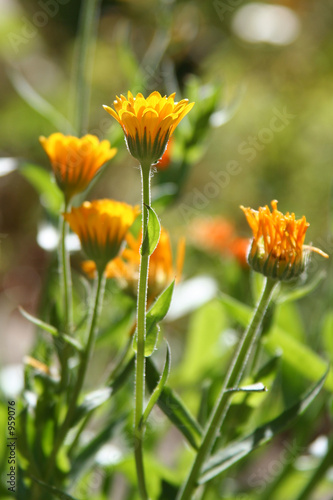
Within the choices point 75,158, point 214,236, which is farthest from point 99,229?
point 214,236

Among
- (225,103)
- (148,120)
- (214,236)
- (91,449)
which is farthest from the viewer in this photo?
(225,103)

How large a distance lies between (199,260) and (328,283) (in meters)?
0.38

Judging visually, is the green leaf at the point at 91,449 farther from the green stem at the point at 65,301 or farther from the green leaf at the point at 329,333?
the green leaf at the point at 329,333

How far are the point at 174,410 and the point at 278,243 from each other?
122 millimetres

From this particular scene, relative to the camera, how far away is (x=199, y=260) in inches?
38.9

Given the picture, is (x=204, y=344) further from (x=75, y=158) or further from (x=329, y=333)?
(x=75, y=158)

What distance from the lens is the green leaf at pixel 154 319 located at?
1.06 feet

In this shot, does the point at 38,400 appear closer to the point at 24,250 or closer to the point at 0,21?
the point at 24,250

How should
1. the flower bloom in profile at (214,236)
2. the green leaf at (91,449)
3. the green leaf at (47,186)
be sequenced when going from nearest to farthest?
1. the green leaf at (91,449)
2. the green leaf at (47,186)
3. the flower bloom in profile at (214,236)

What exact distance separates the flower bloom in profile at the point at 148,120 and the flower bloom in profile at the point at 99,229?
0.25 feet

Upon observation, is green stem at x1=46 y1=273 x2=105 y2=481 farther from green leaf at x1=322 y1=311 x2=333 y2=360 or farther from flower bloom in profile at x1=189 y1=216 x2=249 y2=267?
flower bloom in profile at x1=189 y1=216 x2=249 y2=267

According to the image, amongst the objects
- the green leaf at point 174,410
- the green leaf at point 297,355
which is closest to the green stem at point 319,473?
the green leaf at point 297,355

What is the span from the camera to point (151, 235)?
306 mm

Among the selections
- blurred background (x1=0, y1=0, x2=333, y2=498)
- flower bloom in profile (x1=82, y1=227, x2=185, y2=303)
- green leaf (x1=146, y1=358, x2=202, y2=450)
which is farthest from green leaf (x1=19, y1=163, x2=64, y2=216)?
green leaf (x1=146, y1=358, x2=202, y2=450)
